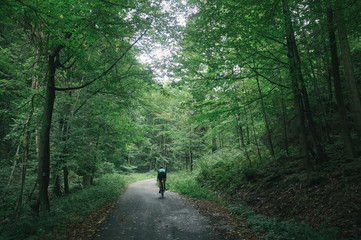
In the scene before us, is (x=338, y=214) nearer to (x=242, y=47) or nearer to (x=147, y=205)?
(x=242, y=47)

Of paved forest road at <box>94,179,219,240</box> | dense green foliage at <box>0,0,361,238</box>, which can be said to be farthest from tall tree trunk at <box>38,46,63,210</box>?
paved forest road at <box>94,179,219,240</box>

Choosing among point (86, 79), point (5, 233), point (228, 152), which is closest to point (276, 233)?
point (5, 233)

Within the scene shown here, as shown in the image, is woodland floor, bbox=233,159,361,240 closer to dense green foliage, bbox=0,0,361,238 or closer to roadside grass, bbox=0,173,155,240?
dense green foliage, bbox=0,0,361,238

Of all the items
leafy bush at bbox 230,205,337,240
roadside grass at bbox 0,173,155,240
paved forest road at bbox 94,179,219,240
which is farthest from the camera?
paved forest road at bbox 94,179,219,240

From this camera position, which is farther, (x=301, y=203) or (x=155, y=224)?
(x=155, y=224)

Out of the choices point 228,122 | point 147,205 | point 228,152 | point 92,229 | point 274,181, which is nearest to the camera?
point 92,229

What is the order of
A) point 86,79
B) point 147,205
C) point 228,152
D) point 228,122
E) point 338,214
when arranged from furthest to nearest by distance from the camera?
point 228,152
point 228,122
point 86,79
point 147,205
point 338,214

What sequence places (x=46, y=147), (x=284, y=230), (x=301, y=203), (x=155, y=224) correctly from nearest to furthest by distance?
(x=284, y=230) → (x=301, y=203) → (x=155, y=224) → (x=46, y=147)

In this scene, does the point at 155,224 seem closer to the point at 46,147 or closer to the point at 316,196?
the point at 46,147

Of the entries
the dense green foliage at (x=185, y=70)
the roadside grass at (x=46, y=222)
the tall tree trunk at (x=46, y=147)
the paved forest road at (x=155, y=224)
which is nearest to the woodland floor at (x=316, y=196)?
the dense green foliage at (x=185, y=70)

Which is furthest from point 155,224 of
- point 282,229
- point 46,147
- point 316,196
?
point 316,196

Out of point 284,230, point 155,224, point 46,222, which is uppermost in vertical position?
point 46,222

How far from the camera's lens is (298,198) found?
22.4 feet

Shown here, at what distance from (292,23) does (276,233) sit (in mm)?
6612
